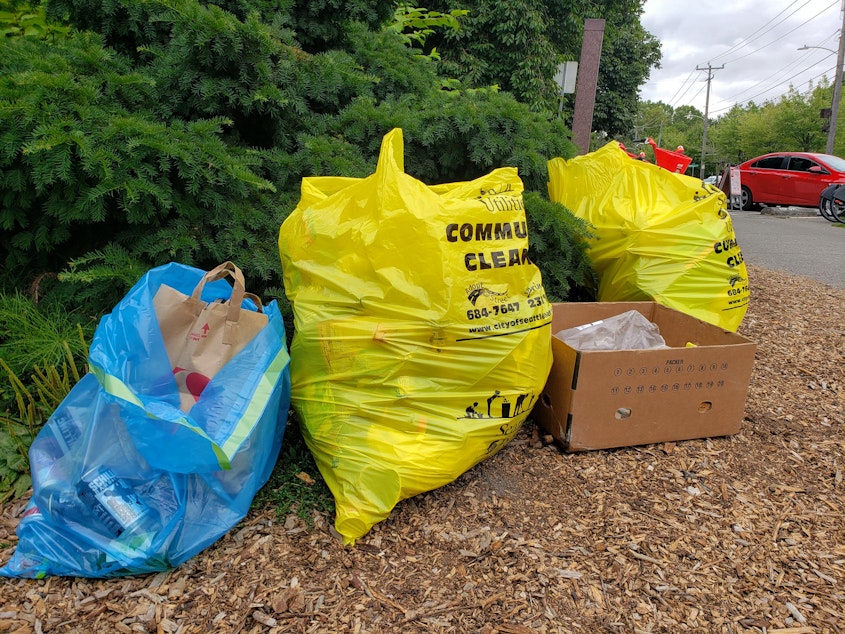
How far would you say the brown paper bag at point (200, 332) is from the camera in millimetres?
1642

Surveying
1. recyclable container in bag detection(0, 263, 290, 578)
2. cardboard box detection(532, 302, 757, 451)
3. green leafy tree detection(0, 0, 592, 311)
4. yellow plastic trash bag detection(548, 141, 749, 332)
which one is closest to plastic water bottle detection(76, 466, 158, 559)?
recyclable container in bag detection(0, 263, 290, 578)

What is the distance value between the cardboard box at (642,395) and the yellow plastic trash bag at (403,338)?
26 cm

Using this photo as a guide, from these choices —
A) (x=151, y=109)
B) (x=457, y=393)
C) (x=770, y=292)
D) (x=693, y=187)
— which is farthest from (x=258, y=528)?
(x=770, y=292)

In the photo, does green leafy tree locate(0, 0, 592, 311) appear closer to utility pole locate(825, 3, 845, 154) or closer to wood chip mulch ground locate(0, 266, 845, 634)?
wood chip mulch ground locate(0, 266, 845, 634)

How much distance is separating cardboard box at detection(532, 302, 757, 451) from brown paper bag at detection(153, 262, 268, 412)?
1039 millimetres

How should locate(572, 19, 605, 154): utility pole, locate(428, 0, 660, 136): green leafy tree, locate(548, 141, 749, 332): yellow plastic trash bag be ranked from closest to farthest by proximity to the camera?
locate(548, 141, 749, 332): yellow plastic trash bag
locate(572, 19, 605, 154): utility pole
locate(428, 0, 660, 136): green leafy tree

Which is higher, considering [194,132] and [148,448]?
[194,132]

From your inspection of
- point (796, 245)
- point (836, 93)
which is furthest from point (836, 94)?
point (796, 245)

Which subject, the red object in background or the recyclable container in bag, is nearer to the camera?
the recyclable container in bag

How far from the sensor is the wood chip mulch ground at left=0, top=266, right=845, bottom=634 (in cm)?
132

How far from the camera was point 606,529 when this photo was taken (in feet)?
5.33

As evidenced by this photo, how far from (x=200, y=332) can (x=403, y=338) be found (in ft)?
1.98

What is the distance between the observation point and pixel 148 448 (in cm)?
134

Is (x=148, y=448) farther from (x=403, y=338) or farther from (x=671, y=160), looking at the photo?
(x=671, y=160)
